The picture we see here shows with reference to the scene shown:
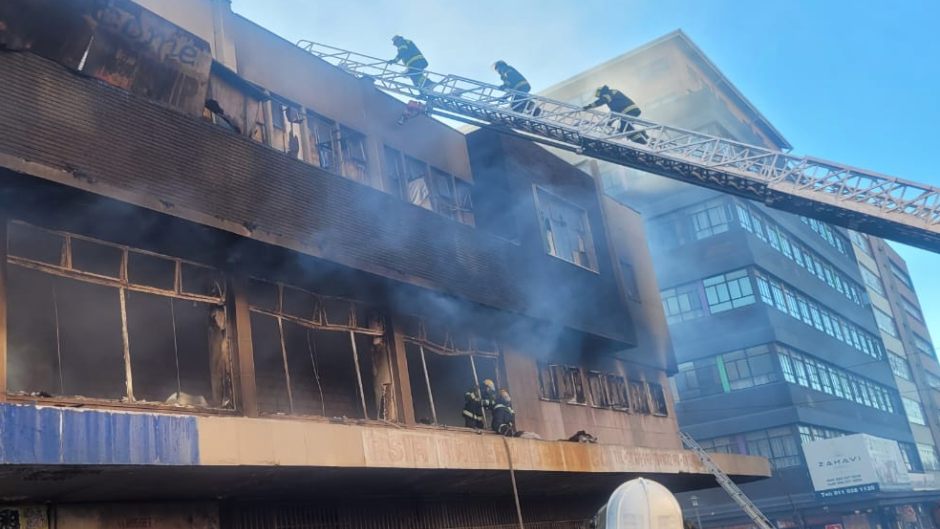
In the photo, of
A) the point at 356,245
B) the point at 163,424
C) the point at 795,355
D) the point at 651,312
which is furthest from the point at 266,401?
the point at 795,355

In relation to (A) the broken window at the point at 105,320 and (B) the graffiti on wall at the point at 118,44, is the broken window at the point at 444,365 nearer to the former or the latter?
(A) the broken window at the point at 105,320

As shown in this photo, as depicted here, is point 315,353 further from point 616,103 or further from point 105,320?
point 616,103

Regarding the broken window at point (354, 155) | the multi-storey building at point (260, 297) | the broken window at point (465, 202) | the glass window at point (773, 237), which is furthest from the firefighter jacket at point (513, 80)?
the glass window at point (773, 237)

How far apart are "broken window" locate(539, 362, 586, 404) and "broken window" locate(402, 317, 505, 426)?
1548 millimetres

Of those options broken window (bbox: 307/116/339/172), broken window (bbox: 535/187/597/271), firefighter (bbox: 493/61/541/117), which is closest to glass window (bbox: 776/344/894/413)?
broken window (bbox: 535/187/597/271)

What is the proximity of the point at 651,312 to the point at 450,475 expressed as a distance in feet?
36.9

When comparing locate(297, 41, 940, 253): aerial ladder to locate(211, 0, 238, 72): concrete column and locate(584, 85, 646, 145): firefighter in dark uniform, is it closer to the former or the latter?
locate(584, 85, 646, 145): firefighter in dark uniform

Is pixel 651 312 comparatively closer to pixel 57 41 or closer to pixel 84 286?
pixel 84 286

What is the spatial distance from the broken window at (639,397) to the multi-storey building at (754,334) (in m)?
17.8

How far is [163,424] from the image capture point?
25.0 feet

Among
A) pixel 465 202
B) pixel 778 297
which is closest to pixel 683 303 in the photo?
pixel 778 297

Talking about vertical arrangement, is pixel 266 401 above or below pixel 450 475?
above

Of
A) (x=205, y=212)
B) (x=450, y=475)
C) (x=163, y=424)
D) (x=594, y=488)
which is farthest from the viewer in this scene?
(x=594, y=488)

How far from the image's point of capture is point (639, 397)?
2012 cm
